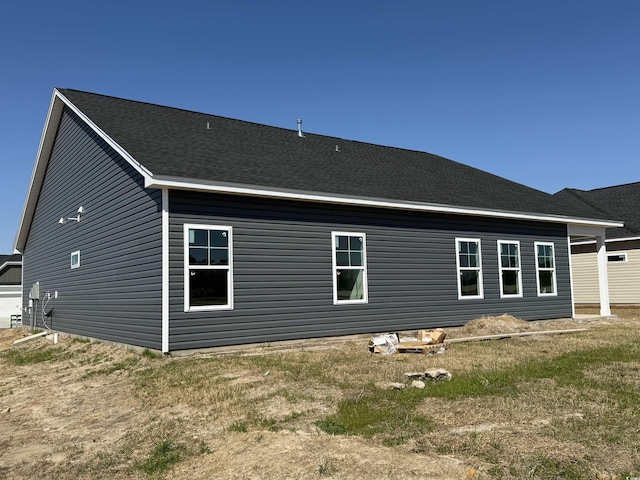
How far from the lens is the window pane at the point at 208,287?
394 inches

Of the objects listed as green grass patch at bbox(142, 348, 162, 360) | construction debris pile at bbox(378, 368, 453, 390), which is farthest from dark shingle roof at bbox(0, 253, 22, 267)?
construction debris pile at bbox(378, 368, 453, 390)

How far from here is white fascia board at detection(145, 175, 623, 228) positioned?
960cm

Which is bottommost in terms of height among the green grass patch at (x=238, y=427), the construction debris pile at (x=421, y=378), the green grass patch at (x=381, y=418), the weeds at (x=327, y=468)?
the green grass patch at (x=238, y=427)

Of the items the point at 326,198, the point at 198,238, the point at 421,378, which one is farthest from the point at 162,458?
the point at 326,198

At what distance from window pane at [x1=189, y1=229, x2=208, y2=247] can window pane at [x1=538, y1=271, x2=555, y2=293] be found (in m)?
10.5

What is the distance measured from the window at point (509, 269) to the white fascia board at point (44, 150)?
407 inches

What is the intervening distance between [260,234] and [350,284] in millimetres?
2590

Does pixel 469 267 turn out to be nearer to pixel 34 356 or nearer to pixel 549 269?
pixel 549 269

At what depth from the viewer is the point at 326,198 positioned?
1151cm

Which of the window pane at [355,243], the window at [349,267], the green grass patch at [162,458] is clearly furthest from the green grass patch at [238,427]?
the window pane at [355,243]

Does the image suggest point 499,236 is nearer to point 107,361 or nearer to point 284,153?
point 284,153

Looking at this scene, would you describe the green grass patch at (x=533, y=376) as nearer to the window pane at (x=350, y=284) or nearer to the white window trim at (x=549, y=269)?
the window pane at (x=350, y=284)

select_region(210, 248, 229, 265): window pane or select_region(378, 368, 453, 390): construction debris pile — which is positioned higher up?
select_region(210, 248, 229, 265): window pane

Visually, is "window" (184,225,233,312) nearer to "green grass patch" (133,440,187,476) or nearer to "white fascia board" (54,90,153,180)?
"white fascia board" (54,90,153,180)
